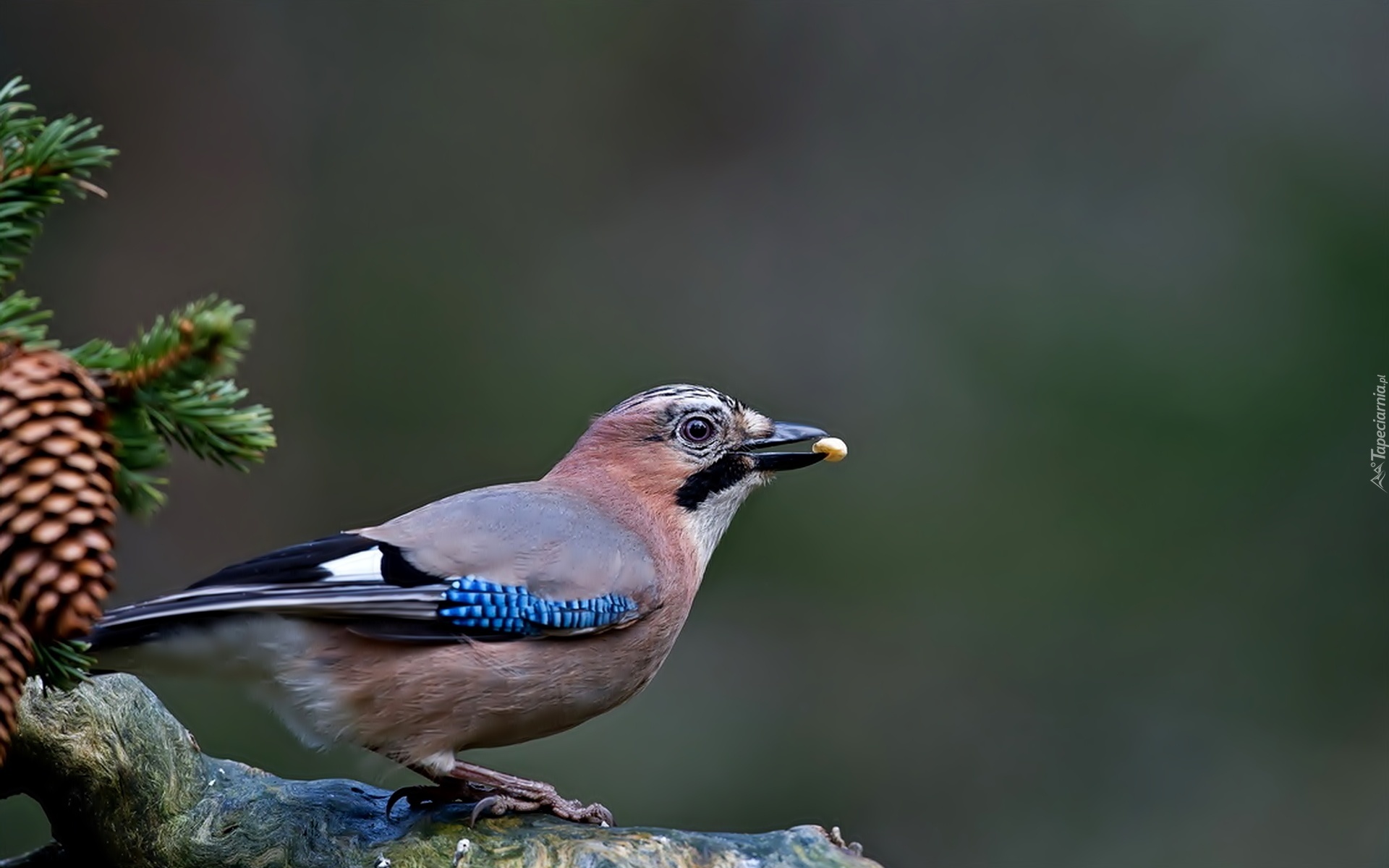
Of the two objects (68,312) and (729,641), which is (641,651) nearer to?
(729,641)

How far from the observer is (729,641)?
570 centimetres

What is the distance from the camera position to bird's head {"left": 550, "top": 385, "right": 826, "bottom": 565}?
3.12m

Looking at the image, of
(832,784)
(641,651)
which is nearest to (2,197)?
(641,651)

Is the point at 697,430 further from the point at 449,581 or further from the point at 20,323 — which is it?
the point at 20,323

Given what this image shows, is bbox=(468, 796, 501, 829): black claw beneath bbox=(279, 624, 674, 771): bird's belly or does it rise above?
beneath

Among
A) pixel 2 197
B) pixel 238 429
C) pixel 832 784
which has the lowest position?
pixel 832 784

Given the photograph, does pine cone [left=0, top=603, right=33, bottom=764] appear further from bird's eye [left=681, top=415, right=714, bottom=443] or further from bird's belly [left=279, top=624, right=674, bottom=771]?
bird's eye [left=681, top=415, right=714, bottom=443]

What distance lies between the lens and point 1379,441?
505 centimetres

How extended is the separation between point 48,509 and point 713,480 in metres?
1.76

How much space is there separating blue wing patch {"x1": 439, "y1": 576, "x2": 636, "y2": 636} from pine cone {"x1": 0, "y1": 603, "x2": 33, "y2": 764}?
1019 mm

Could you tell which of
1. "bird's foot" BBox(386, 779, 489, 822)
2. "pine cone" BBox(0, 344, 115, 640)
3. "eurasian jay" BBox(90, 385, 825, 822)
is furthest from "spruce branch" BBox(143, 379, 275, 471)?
"bird's foot" BBox(386, 779, 489, 822)

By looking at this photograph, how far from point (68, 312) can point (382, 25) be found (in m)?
1.84

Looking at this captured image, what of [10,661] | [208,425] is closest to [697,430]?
[208,425]

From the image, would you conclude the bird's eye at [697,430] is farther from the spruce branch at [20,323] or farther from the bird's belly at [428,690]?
the spruce branch at [20,323]
